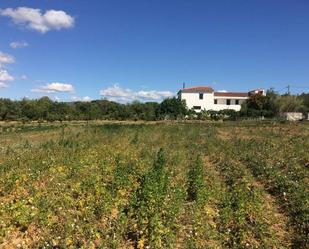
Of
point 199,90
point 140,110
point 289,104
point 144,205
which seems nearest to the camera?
point 144,205

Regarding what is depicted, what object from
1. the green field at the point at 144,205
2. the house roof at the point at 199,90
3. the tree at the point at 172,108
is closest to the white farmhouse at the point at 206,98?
the house roof at the point at 199,90

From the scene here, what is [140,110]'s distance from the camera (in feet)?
225

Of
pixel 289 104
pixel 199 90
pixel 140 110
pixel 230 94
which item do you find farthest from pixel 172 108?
pixel 289 104

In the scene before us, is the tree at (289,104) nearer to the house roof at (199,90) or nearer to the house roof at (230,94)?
the house roof at (230,94)

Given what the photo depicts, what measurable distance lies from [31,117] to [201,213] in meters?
61.2

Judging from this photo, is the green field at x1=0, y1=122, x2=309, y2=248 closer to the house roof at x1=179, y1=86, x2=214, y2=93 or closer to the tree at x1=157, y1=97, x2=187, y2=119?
the tree at x1=157, y1=97, x2=187, y2=119

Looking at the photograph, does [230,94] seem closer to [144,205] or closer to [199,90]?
[199,90]

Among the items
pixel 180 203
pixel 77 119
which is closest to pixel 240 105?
pixel 77 119

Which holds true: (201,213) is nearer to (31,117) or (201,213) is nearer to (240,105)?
(31,117)

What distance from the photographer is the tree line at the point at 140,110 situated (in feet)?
199

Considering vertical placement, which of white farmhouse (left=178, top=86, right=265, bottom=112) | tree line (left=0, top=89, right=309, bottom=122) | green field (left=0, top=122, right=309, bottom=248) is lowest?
green field (left=0, top=122, right=309, bottom=248)

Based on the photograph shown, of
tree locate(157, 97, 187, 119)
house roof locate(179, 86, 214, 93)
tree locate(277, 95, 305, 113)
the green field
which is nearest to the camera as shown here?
the green field

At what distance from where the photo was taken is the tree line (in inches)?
2386

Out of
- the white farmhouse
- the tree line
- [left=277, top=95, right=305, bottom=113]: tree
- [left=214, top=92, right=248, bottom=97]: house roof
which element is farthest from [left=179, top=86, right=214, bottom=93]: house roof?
[left=277, top=95, right=305, bottom=113]: tree
